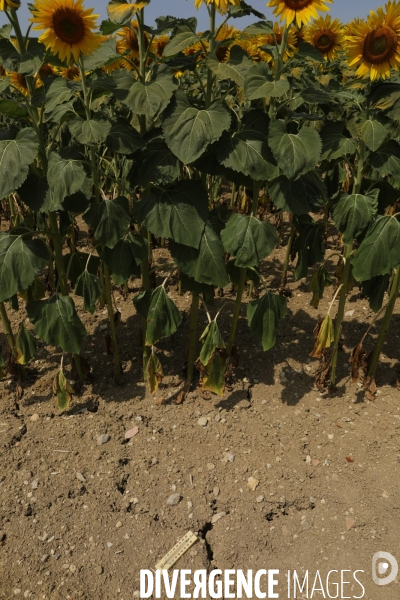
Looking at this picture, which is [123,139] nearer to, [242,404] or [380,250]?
[380,250]

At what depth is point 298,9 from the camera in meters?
2.18

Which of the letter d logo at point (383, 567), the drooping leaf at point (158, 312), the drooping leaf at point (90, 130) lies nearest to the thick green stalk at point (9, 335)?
the drooping leaf at point (158, 312)

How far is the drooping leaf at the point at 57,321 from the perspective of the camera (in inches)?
109

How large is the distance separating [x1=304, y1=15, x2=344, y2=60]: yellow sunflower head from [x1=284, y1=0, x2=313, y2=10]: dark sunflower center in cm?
201

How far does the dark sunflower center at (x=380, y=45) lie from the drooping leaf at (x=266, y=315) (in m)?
1.28

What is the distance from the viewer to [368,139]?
2457 millimetres

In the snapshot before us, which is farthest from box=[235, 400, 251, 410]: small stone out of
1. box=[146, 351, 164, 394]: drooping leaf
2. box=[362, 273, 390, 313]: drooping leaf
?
box=[362, 273, 390, 313]: drooping leaf

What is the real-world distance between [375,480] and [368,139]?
1786 mm

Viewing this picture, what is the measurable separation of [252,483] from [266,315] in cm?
92

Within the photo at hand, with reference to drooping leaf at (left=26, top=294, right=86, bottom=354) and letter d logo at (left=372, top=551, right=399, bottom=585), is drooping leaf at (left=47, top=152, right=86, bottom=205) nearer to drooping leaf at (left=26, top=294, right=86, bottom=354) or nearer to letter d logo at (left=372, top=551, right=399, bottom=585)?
drooping leaf at (left=26, top=294, right=86, bottom=354)

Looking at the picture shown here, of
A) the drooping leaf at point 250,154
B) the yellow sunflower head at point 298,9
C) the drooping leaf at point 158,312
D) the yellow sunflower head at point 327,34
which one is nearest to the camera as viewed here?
the yellow sunflower head at point 298,9

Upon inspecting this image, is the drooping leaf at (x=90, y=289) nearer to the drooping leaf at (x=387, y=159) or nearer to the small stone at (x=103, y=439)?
the small stone at (x=103, y=439)


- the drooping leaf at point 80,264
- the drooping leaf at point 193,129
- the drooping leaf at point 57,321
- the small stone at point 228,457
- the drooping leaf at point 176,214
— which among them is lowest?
the small stone at point 228,457

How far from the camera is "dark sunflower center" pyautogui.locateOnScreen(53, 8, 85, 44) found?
213 cm
